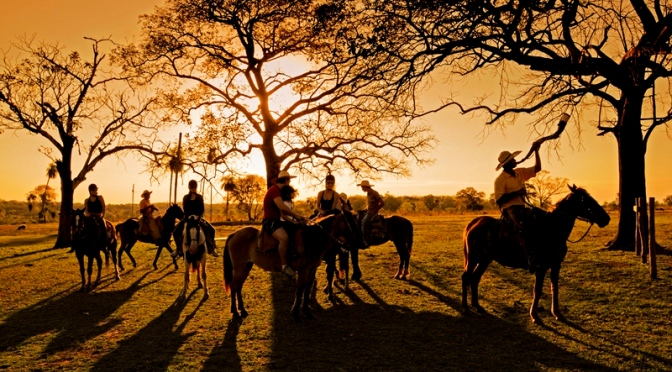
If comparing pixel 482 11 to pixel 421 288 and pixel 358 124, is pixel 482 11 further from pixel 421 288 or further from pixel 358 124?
pixel 358 124

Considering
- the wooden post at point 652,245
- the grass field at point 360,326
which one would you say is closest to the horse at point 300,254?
the grass field at point 360,326

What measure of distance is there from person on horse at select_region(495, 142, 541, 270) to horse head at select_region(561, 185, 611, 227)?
2.57 ft

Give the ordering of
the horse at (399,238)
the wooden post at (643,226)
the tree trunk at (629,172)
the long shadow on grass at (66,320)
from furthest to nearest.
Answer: the tree trunk at (629,172), the horse at (399,238), the wooden post at (643,226), the long shadow on grass at (66,320)

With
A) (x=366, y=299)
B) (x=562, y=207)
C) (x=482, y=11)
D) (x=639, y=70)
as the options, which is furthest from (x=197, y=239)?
(x=639, y=70)

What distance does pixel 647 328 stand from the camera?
9359 millimetres

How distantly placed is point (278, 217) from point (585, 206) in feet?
17.9

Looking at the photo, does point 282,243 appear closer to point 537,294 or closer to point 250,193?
point 537,294

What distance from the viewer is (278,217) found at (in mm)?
10211

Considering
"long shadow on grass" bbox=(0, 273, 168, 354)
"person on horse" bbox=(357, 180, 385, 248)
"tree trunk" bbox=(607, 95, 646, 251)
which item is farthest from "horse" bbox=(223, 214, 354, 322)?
"tree trunk" bbox=(607, 95, 646, 251)

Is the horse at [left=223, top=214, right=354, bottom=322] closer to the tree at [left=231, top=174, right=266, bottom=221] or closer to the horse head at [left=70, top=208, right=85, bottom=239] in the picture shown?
the horse head at [left=70, top=208, right=85, bottom=239]

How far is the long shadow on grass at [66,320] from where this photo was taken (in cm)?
941

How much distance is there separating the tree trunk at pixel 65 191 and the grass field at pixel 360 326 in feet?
45.0

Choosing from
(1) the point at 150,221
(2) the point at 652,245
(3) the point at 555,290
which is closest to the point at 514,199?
(3) the point at 555,290

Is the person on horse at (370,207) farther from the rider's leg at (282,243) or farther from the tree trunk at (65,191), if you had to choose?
the tree trunk at (65,191)
